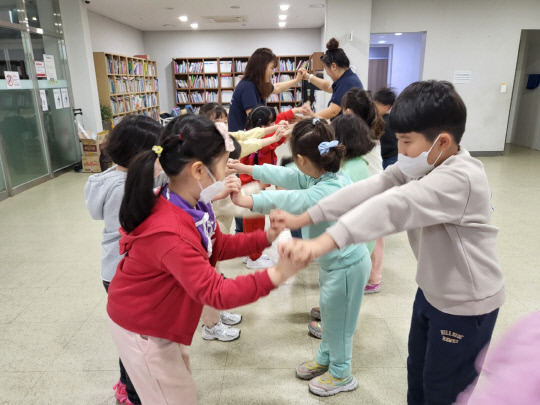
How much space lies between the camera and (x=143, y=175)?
1025 mm

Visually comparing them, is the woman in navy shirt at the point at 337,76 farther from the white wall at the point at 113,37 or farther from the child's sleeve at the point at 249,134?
the white wall at the point at 113,37

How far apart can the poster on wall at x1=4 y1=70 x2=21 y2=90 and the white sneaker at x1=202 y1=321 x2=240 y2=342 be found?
5.05 meters

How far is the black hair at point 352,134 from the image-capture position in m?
2.03

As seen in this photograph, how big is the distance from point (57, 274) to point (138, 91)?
291 inches

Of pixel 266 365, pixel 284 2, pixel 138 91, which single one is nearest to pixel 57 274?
pixel 266 365

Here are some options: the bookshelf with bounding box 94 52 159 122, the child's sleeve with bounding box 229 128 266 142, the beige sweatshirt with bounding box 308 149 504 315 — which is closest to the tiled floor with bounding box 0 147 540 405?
the beige sweatshirt with bounding box 308 149 504 315

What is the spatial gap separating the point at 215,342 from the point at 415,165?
5.15 ft

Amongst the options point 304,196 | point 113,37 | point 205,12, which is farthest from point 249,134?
point 113,37

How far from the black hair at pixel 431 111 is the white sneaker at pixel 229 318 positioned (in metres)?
1.67

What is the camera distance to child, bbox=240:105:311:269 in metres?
2.60

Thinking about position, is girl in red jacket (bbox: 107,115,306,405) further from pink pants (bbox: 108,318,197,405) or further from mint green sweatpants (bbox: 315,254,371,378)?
mint green sweatpants (bbox: 315,254,371,378)

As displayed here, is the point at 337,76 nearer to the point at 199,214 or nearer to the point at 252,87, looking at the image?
the point at 252,87

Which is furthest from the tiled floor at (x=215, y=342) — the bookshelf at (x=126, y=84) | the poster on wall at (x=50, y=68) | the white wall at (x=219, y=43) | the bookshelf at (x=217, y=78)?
the white wall at (x=219, y=43)

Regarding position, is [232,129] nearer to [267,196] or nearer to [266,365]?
[267,196]
